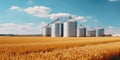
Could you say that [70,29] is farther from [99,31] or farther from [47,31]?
[99,31]

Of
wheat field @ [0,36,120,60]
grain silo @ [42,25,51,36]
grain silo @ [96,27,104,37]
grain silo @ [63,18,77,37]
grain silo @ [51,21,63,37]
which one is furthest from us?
grain silo @ [96,27,104,37]

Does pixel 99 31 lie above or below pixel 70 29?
below

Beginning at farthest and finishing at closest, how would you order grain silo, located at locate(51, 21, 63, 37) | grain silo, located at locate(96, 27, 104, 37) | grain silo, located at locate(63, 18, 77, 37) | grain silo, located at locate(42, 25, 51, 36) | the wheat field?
1. grain silo, located at locate(96, 27, 104, 37)
2. grain silo, located at locate(42, 25, 51, 36)
3. grain silo, located at locate(51, 21, 63, 37)
4. grain silo, located at locate(63, 18, 77, 37)
5. the wheat field

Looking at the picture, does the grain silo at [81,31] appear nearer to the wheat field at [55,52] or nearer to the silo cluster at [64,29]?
the silo cluster at [64,29]

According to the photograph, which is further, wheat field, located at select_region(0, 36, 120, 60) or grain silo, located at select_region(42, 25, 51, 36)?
grain silo, located at select_region(42, 25, 51, 36)

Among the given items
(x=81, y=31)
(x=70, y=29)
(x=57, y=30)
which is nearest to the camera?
(x=70, y=29)

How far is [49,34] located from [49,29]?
2.72m

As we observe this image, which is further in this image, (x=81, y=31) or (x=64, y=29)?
(x=81, y=31)

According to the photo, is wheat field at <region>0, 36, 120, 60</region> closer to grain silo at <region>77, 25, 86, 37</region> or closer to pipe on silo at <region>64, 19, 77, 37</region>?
pipe on silo at <region>64, 19, 77, 37</region>

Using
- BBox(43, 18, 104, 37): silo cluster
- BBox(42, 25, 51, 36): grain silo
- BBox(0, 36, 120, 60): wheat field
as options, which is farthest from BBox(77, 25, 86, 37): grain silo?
BBox(0, 36, 120, 60): wheat field

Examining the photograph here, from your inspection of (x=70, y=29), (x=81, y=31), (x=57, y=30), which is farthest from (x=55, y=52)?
(x=81, y=31)

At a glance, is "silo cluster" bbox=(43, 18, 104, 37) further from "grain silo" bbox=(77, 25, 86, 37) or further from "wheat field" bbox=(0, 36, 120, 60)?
"wheat field" bbox=(0, 36, 120, 60)

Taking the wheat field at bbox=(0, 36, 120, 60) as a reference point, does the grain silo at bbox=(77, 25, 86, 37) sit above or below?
above

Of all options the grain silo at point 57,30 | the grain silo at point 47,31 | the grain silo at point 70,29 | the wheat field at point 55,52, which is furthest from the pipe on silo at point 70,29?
the wheat field at point 55,52
